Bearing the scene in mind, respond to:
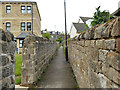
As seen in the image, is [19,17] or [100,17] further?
[19,17]

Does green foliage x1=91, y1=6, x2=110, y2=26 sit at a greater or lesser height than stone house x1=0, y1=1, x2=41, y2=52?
lesser

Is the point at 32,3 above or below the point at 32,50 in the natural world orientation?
above

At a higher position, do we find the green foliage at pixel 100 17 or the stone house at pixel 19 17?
the stone house at pixel 19 17

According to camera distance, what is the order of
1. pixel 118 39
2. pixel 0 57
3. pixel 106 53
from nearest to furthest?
1. pixel 118 39
2. pixel 106 53
3. pixel 0 57

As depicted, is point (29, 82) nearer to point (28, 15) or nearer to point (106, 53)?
point (106, 53)

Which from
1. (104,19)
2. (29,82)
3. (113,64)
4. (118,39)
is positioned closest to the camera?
(118,39)

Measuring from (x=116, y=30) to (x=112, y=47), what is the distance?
227 mm

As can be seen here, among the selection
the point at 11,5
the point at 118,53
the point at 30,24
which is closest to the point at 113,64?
the point at 118,53

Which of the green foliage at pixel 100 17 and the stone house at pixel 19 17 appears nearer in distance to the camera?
the green foliage at pixel 100 17

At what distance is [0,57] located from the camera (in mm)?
1812

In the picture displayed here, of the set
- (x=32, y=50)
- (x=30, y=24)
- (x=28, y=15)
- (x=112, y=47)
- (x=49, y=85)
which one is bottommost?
(x=49, y=85)

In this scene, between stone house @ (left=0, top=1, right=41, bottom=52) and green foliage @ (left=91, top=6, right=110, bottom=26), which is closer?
green foliage @ (left=91, top=6, right=110, bottom=26)

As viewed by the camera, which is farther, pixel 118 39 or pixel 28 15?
pixel 28 15

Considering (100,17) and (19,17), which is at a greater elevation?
(19,17)
